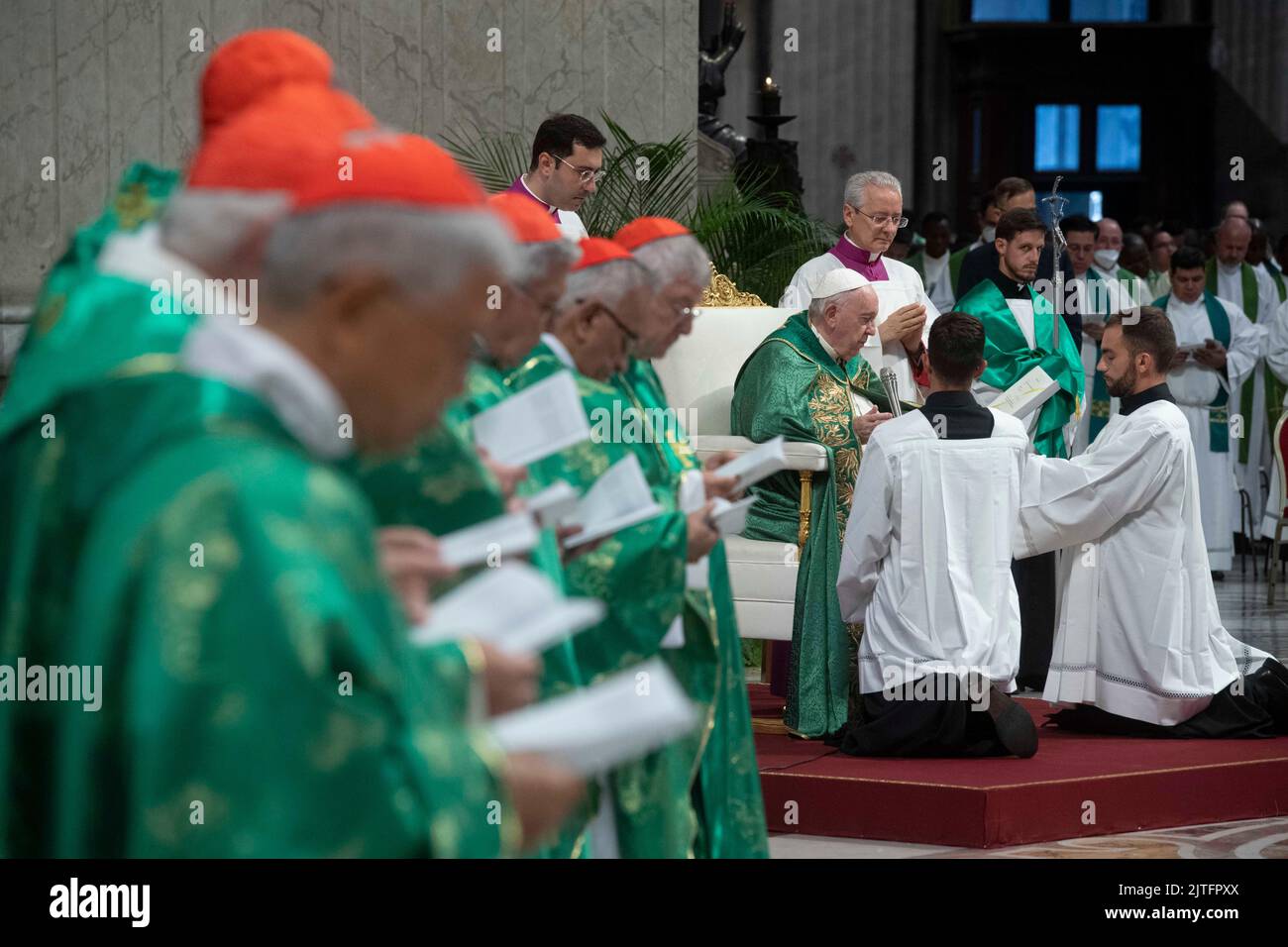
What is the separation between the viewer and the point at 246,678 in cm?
141

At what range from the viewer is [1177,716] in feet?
19.6

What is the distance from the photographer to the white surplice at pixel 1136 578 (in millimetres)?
5957

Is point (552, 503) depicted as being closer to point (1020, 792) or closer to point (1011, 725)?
point (1020, 792)

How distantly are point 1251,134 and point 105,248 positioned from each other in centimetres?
1767

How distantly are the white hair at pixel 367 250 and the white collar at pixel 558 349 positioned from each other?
179cm

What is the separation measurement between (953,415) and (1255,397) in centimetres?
747

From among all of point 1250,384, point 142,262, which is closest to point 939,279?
point 1250,384

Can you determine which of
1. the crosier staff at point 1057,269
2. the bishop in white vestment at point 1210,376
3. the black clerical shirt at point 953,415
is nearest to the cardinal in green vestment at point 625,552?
the black clerical shirt at point 953,415

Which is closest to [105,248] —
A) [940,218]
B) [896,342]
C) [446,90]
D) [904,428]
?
[904,428]

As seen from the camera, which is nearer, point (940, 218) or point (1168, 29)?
point (940, 218)

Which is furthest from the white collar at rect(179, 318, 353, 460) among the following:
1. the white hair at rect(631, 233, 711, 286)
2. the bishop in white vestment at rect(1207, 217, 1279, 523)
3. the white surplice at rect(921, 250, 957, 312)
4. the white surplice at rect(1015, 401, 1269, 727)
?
the bishop in white vestment at rect(1207, 217, 1279, 523)

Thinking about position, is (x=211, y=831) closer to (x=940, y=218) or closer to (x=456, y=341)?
(x=456, y=341)

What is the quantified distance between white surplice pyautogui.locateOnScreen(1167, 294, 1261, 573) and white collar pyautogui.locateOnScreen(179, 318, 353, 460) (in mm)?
9831

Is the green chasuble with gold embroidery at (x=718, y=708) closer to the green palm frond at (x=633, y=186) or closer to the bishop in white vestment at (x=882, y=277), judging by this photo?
the bishop in white vestment at (x=882, y=277)
